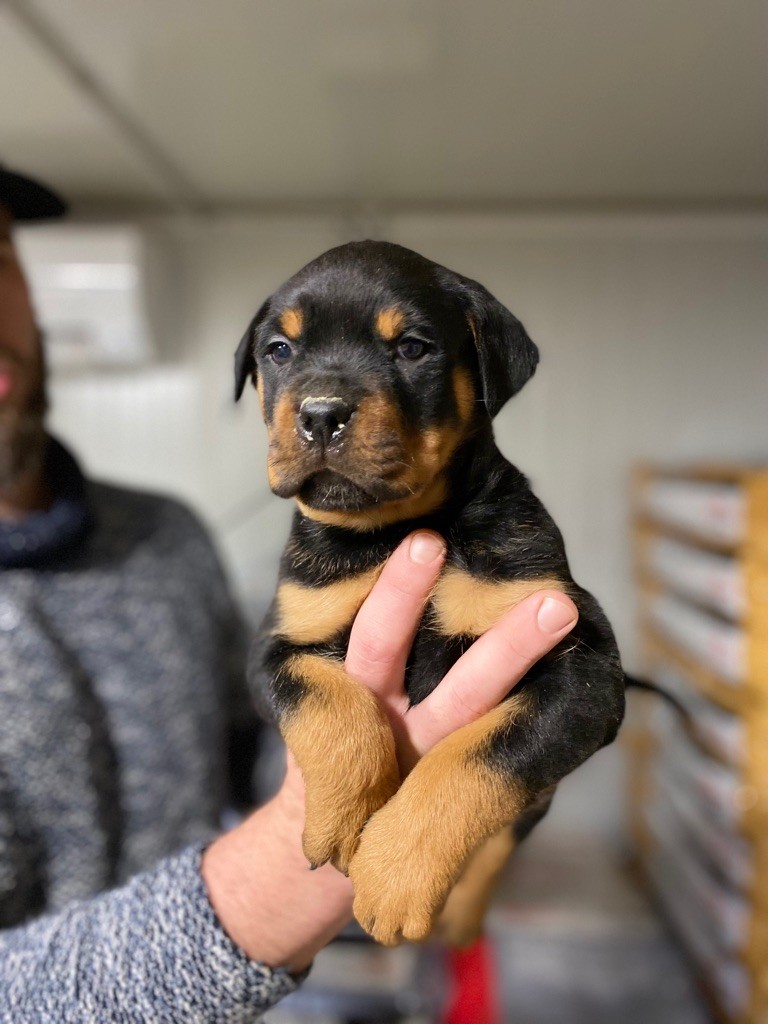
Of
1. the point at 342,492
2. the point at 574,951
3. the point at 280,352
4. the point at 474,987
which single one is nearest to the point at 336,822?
the point at 342,492

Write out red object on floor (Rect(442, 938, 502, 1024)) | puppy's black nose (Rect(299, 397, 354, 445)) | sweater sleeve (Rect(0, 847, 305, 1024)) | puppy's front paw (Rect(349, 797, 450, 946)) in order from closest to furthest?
puppy's black nose (Rect(299, 397, 354, 445))
puppy's front paw (Rect(349, 797, 450, 946))
sweater sleeve (Rect(0, 847, 305, 1024))
red object on floor (Rect(442, 938, 502, 1024))

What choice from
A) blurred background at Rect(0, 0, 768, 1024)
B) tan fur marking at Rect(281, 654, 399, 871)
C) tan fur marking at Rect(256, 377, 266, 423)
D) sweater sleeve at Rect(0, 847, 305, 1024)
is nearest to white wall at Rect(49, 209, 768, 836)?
blurred background at Rect(0, 0, 768, 1024)

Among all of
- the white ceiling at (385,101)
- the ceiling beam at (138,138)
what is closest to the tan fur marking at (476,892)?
the white ceiling at (385,101)

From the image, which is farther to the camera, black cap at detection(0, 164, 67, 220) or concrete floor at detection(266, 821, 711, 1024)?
concrete floor at detection(266, 821, 711, 1024)

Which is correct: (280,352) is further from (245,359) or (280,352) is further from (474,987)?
(474,987)

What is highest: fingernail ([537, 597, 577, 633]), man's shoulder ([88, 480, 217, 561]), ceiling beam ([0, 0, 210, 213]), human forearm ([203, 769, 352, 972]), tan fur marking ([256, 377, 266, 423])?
ceiling beam ([0, 0, 210, 213])

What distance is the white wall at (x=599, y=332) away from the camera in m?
0.77

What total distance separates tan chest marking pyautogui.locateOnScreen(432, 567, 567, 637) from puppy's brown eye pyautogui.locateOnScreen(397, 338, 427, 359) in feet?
0.58

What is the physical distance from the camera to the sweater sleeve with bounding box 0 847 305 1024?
0.86 metres

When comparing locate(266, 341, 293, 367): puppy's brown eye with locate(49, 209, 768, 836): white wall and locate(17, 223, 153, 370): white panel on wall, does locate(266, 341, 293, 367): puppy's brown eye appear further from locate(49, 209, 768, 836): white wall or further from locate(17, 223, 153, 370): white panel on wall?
locate(17, 223, 153, 370): white panel on wall

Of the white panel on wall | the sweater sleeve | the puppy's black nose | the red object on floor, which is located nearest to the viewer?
the puppy's black nose

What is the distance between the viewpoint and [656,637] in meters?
0.99

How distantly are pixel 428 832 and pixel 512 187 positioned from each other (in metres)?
0.63

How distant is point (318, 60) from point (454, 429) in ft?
1.75
